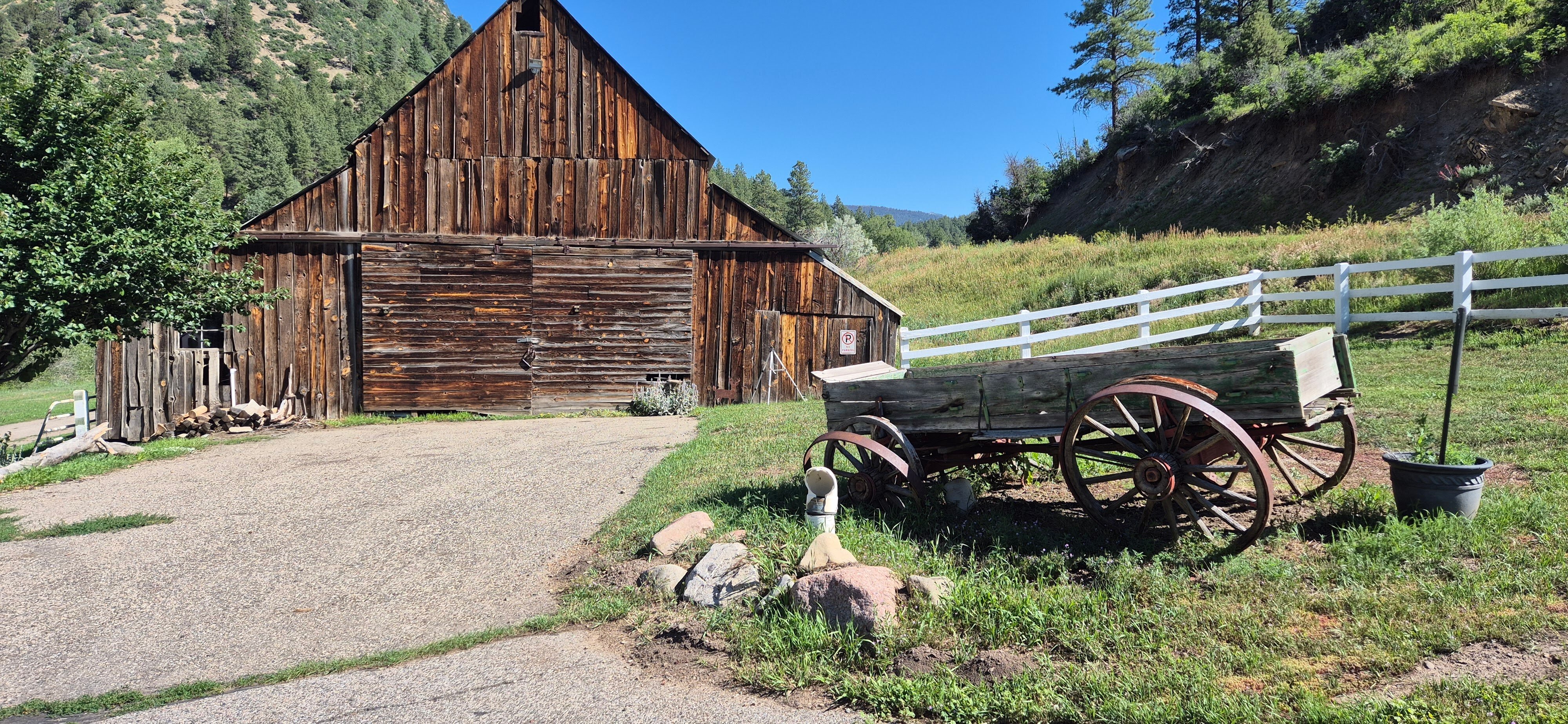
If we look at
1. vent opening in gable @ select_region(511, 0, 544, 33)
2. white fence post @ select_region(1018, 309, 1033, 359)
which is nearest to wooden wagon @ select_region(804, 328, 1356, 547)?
white fence post @ select_region(1018, 309, 1033, 359)

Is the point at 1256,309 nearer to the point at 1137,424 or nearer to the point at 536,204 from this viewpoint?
the point at 1137,424

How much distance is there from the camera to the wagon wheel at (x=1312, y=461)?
513 centimetres

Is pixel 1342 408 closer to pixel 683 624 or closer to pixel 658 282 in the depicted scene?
pixel 683 624

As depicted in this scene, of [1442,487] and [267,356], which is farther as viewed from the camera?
[267,356]

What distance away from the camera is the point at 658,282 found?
16219 mm

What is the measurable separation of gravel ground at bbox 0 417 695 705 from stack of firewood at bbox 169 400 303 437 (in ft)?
9.72

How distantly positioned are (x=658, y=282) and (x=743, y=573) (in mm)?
11635

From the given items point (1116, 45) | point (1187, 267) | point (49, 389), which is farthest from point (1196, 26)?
point (49, 389)

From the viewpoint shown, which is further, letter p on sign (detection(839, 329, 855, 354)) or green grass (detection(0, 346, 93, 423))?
green grass (detection(0, 346, 93, 423))

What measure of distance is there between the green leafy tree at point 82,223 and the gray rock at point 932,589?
12876 millimetres

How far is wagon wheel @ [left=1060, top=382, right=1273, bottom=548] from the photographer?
429 cm

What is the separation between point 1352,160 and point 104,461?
104ft

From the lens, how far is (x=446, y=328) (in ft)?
52.0

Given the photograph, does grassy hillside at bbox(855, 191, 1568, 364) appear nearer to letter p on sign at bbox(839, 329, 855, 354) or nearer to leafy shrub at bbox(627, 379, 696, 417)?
letter p on sign at bbox(839, 329, 855, 354)
